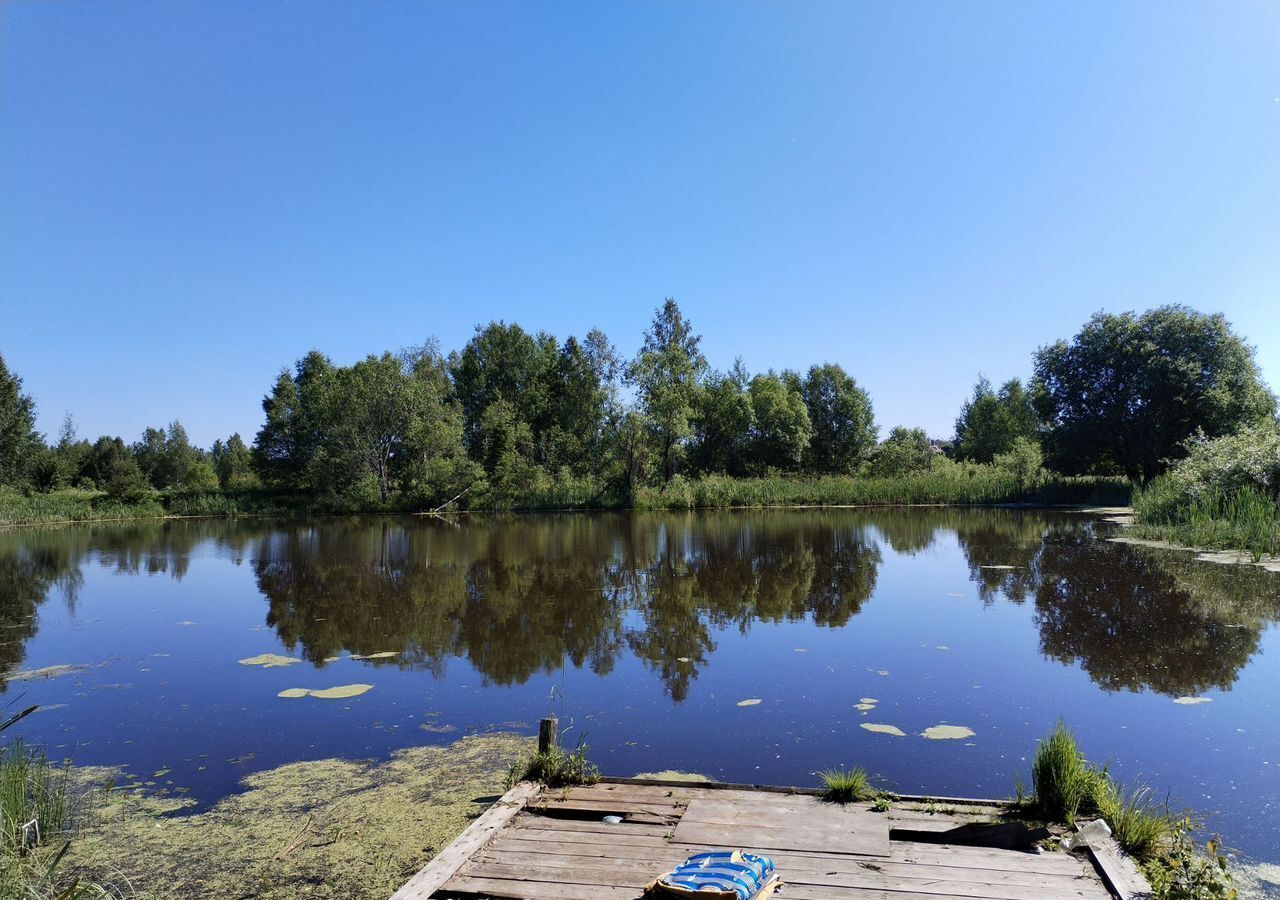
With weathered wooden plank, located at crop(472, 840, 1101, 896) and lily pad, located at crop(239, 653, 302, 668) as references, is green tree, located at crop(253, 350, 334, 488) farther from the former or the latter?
weathered wooden plank, located at crop(472, 840, 1101, 896)

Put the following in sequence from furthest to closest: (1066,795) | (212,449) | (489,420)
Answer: (212,449)
(489,420)
(1066,795)

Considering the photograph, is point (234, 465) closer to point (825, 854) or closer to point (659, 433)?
Answer: point (659, 433)

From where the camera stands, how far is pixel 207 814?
495 centimetres

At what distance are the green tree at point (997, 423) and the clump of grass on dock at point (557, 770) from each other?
5050cm

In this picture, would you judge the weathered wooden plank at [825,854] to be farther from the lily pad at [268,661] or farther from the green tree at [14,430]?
the green tree at [14,430]

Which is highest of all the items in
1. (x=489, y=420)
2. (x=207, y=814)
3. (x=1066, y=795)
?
(x=489, y=420)

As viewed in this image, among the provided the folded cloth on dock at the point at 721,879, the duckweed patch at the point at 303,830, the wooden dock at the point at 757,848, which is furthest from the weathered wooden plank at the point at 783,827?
the duckweed patch at the point at 303,830

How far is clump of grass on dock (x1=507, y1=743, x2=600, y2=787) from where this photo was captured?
4.95 meters

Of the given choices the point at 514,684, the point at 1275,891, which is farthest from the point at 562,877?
the point at 514,684

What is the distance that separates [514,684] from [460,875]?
13.8 feet

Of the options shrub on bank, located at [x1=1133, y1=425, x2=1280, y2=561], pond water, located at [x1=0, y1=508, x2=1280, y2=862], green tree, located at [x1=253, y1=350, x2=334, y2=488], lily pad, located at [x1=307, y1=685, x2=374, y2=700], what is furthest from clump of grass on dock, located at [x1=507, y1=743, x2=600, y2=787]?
green tree, located at [x1=253, y1=350, x2=334, y2=488]

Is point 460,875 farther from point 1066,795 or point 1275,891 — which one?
point 1275,891

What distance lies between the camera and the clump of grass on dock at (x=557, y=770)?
4945 millimetres

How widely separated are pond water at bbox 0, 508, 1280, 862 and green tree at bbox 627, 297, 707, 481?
2180cm
